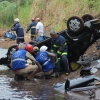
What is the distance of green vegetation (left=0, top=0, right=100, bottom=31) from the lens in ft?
77.0

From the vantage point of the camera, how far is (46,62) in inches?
508

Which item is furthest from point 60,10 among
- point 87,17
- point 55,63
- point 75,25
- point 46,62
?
point 46,62

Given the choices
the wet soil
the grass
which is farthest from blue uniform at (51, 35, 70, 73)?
the grass

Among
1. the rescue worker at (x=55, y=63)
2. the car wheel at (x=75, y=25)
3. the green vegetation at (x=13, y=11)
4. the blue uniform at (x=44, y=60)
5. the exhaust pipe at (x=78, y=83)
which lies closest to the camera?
the exhaust pipe at (x=78, y=83)

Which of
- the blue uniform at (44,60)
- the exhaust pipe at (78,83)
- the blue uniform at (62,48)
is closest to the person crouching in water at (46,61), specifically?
the blue uniform at (44,60)

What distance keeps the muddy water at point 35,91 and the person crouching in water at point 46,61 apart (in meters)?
0.29

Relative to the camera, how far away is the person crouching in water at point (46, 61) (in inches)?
506

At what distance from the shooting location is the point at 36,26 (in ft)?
61.7

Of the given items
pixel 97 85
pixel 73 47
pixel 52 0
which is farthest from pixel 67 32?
pixel 52 0

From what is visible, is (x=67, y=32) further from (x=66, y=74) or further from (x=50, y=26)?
(x=50, y=26)

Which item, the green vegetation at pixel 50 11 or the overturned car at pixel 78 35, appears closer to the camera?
the overturned car at pixel 78 35

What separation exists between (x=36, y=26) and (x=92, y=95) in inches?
370

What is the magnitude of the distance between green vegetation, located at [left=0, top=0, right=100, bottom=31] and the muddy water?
5.60m

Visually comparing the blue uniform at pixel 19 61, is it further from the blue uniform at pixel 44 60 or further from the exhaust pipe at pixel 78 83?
the exhaust pipe at pixel 78 83
